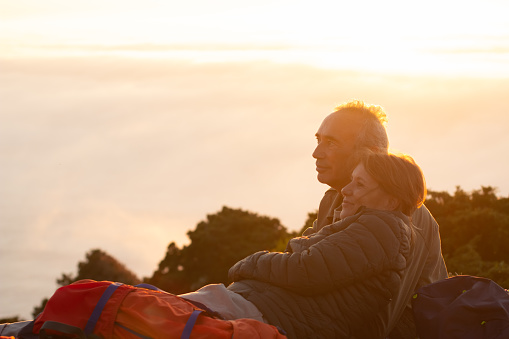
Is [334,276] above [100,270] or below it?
above

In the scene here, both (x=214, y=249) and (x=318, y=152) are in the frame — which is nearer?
(x=318, y=152)

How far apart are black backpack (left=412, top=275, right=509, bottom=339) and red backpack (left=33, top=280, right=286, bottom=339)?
136 centimetres

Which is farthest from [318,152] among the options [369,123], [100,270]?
[100,270]

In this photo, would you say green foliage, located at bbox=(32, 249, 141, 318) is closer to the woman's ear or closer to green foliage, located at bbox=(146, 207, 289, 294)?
green foliage, located at bbox=(146, 207, 289, 294)

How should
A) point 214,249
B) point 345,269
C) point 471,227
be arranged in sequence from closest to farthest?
point 345,269
point 471,227
point 214,249

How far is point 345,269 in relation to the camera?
570cm

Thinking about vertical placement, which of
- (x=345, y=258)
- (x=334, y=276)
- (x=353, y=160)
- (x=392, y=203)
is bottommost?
(x=334, y=276)

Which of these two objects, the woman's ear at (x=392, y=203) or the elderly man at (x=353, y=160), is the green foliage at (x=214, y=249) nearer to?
the elderly man at (x=353, y=160)

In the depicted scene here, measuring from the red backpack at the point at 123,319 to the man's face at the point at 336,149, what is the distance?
7.62 feet

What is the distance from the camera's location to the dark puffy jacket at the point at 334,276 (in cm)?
571

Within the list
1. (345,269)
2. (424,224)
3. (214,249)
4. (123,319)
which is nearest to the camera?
(123,319)

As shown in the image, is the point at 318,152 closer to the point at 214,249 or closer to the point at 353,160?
the point at 353,160

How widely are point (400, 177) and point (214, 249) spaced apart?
9.54 m

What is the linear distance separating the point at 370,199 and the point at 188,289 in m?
9.63
